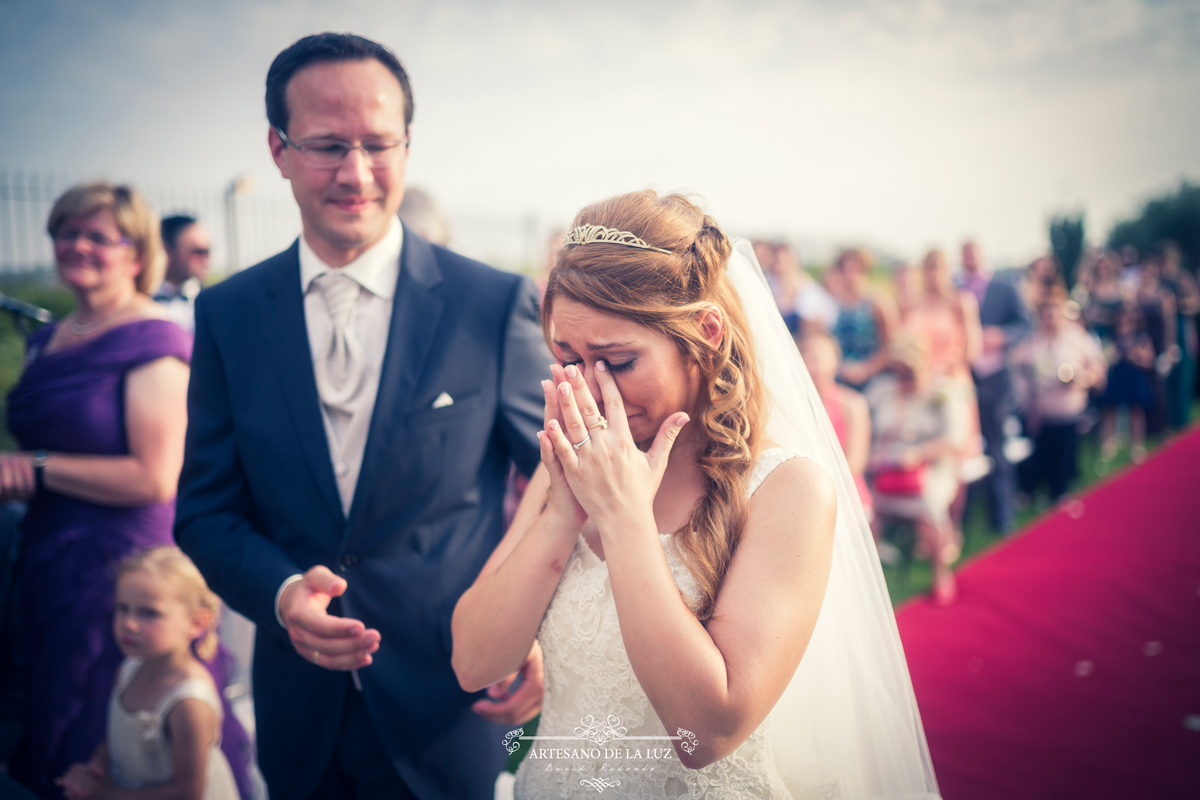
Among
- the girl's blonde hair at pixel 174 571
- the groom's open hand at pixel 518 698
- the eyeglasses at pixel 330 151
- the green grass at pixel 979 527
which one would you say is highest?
the eyeglasses at pixel 330 151

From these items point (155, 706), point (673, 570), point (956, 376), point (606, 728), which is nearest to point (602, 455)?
point (673, 570)

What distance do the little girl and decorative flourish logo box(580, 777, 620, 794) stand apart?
5.83 ft

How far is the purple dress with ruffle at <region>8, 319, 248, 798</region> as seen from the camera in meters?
2.60

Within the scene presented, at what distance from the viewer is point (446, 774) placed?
1.83 meters

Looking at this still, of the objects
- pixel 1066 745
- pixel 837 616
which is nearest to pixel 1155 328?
pixel 1066 745

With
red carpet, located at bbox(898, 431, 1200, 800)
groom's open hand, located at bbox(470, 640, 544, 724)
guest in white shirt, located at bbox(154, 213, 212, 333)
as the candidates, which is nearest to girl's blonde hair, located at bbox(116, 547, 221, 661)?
groom's open hand, located at bbox(470, 640, 544, 724)

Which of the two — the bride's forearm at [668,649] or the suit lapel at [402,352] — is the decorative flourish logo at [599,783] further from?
the suit lapel at [402,352]

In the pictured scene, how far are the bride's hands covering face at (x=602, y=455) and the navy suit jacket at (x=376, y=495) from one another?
512 millimetres

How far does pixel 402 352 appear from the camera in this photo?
6.03ft

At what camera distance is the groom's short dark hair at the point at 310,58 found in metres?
1.77

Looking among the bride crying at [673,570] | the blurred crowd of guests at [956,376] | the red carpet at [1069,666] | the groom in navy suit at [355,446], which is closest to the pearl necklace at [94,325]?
the groom in navy suit at [355,446]

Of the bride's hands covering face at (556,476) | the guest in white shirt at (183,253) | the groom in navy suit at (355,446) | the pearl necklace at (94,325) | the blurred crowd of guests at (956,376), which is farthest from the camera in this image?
the blurred crowd of guests at (956,376)

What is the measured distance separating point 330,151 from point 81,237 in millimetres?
1552

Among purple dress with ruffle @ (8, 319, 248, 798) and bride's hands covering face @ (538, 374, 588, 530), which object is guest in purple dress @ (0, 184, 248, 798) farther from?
bride's hands covering face @ (538, 374, 588, 530)
